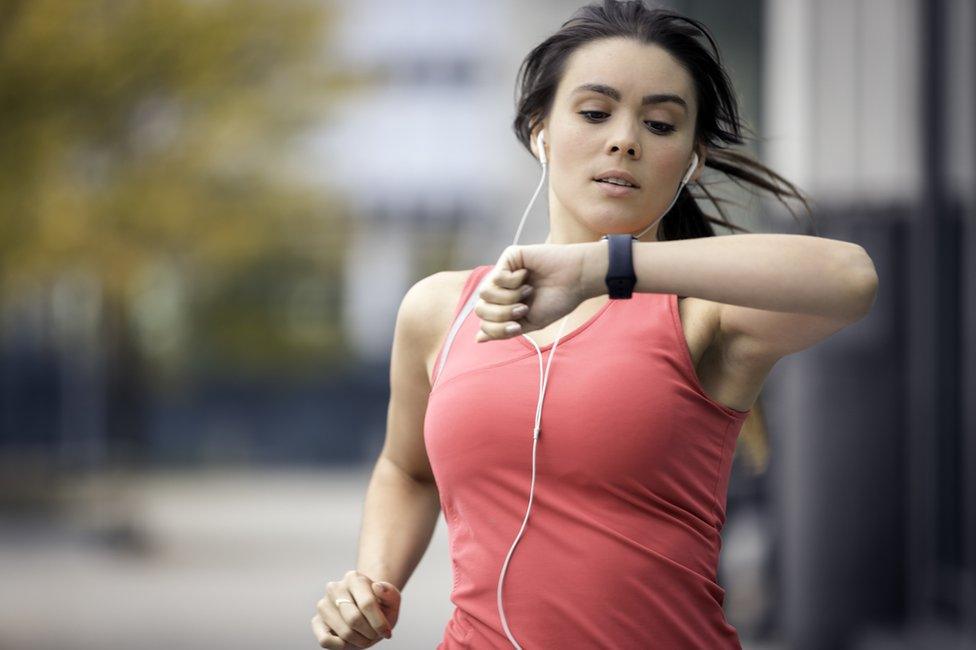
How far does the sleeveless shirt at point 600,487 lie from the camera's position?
204 centimetres

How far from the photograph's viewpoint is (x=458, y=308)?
7.56ft

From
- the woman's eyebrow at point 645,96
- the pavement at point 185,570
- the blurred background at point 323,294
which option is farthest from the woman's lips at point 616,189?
the pavement at point 185,570

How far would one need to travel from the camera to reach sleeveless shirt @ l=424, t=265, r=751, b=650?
2.04 m

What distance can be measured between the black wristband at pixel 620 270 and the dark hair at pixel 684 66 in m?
0.38

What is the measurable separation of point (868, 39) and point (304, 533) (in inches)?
327

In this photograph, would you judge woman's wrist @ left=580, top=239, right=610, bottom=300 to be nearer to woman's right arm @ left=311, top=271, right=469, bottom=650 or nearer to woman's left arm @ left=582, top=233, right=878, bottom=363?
woman's left arm @ left=582, top=233, right=878, bottom=363

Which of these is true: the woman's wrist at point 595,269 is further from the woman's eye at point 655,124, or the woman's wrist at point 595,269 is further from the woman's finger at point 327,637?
the woman's finger at point 327,637

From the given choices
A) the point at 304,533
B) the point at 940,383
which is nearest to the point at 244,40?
the point at 304,533

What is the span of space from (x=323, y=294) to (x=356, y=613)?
78.0 ft

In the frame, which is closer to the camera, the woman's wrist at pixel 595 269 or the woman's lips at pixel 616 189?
the woman's wrist at pixel 595 269

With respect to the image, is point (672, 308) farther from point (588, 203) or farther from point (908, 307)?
point (908, 307)

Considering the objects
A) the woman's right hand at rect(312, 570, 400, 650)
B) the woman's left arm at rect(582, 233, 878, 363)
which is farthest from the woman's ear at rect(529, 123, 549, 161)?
the woman's right hand at rect(312, 570, 400, 650)

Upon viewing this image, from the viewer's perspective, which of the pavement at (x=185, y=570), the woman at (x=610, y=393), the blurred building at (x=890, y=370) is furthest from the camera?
the pavement at (x=185, y=570)

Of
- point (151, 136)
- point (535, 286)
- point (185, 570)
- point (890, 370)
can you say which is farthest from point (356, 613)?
point (151, 136)
